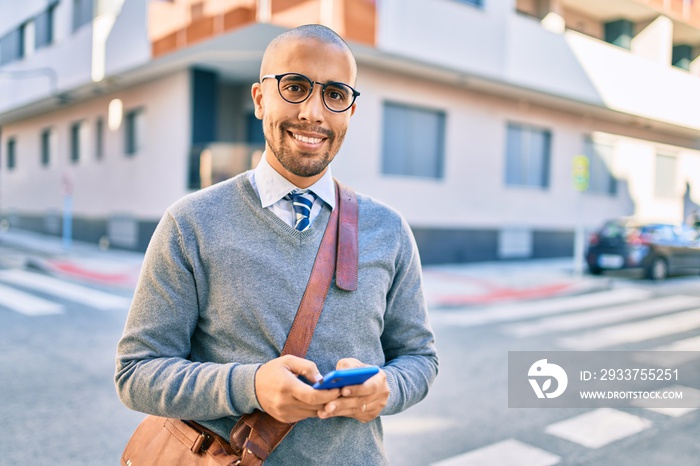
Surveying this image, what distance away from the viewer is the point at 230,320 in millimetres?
1479

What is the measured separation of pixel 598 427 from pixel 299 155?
3.98 metres

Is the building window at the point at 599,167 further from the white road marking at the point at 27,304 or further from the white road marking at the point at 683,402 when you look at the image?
the white road marking at the point at 27,304

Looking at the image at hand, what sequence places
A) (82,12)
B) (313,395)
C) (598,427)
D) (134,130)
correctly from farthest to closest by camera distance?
(82,12)
(134,130)
(598,427)
(313,395)

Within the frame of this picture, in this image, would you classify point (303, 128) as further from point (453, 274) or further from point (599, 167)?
point (599, 167)

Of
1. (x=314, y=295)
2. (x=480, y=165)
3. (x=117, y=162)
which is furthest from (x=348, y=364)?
(x=117, y=162)

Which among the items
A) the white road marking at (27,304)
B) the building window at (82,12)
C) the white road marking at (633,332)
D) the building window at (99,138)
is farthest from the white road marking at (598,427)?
the building window at (82,12)

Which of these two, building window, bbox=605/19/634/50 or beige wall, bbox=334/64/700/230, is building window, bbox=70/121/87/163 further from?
building window, bbox=605/19/634/50

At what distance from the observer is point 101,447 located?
13.1 feet

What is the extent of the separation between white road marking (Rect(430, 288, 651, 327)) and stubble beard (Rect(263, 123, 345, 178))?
7283 millimetres

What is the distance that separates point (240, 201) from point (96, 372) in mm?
4727

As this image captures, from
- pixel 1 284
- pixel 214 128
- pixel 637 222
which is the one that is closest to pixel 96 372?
pixel 1 284

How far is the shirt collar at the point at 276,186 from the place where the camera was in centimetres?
159

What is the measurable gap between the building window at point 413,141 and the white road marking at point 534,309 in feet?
16.8

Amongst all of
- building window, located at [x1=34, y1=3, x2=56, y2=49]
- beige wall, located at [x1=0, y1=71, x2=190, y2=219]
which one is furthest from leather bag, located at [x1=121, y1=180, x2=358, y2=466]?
building window, located at [x1=34, y1=3, x2=56, y2=49]
